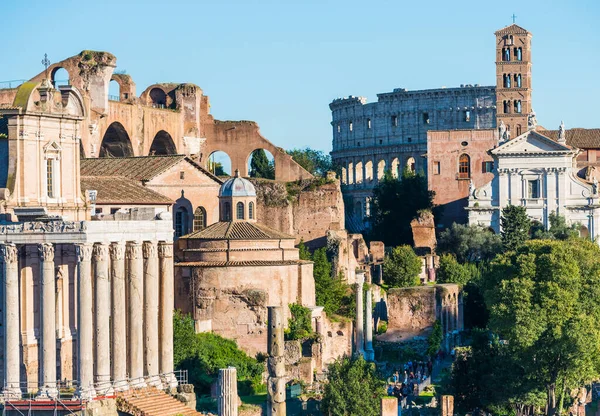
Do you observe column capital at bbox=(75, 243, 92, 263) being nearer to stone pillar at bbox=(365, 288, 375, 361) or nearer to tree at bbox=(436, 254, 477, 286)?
stone pillar at bbox=(365, 288, 375, 361)

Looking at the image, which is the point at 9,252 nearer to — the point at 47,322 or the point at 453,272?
the point at 47,322

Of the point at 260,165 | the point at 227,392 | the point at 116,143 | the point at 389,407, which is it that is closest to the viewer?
the point at 227,392

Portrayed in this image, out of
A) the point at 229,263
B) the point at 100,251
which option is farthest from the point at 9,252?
the point at 229,263

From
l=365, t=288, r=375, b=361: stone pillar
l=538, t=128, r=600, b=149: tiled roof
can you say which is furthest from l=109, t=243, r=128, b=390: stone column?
l=538, t=128, r=600, b=149: tiled roof

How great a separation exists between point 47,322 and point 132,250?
10.1 ft

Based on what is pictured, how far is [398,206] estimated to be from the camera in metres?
87.5

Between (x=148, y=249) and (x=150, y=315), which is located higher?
(x=148, y=249)

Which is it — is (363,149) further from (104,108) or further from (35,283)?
(35,283)

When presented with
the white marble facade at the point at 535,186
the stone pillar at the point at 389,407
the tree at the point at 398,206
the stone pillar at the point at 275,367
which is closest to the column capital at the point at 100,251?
the stone pillar at the point at 275,367

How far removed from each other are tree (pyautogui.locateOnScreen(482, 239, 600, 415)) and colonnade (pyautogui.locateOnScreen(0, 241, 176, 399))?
12782 millimetres

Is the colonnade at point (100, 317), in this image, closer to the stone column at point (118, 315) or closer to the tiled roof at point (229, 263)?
the stone column at point (118, 315)

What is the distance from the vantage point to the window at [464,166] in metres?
93.3

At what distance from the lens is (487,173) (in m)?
93.6

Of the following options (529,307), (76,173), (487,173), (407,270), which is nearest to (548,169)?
(487,173)
